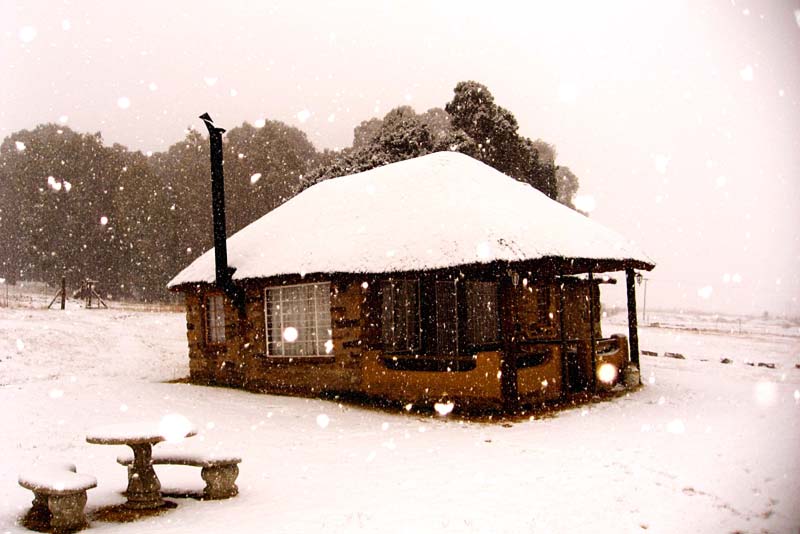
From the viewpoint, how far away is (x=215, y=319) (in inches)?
682

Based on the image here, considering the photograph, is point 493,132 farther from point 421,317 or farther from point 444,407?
point 444,407

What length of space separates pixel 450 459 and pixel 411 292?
865 centimetres

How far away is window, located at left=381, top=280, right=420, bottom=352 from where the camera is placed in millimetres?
16734

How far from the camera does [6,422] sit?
11.5 m

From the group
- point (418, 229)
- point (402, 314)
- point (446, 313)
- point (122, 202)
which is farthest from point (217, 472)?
point (122, 202)

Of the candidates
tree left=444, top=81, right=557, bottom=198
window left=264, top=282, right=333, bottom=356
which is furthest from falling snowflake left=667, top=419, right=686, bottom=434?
tree left=444, top=81, right=557, bottom=198

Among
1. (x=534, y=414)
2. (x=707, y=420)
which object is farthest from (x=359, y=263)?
(x=707, y=420)

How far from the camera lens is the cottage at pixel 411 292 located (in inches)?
462

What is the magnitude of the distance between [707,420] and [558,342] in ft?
11.4

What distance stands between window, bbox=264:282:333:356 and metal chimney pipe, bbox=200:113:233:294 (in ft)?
4.22

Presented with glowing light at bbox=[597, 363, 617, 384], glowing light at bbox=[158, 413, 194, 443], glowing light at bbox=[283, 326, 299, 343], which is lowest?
glowing light at bbox=[597, 363, 617, 384]

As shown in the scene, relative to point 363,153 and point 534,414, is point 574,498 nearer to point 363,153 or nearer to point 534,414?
point 534,414

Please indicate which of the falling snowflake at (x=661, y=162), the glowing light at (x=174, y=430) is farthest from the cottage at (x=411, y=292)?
the falling snowflake at (x=661, y=162)

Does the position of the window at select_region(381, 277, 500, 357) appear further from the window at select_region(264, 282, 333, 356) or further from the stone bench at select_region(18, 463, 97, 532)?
the stone bench at select_region(18, 463, 97, 532)
